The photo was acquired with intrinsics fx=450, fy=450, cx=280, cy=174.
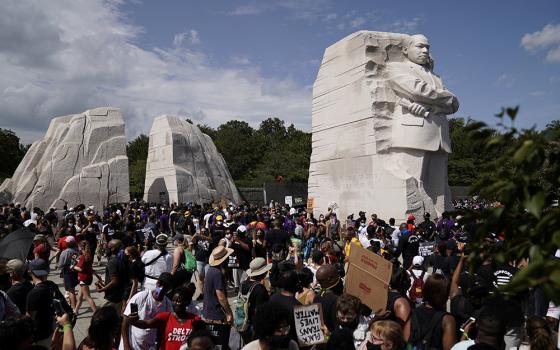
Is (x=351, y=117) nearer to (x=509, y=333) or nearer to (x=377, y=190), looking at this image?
(x=377, y=190)

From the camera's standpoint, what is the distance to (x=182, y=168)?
27.4m

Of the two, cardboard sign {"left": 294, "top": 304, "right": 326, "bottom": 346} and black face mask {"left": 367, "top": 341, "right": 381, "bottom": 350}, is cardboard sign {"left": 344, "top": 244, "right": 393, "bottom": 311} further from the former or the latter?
black face mask {"left": 367, "top": 341, "right": 381, "bottom": 350}

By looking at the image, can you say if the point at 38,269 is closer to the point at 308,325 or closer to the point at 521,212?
the point at 308,325

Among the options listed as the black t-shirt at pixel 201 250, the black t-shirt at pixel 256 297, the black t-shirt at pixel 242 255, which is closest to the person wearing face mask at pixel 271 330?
the black t-shirt at pixel 256 297

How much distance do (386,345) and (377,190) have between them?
1446 centimetres

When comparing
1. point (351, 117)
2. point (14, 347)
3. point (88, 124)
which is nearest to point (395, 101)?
point (351, 117)

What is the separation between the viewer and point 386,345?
3023 mm

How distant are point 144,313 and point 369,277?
2.21 m

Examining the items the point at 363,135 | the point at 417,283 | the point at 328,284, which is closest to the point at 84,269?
the point at 328,284

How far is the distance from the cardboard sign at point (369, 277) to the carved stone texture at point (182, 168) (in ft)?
74.2

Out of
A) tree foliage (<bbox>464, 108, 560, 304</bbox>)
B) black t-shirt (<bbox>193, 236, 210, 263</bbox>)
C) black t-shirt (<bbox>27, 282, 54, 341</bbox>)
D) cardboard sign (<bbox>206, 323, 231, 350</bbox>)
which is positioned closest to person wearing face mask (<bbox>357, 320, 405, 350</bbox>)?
tree foliage (<bbox>464, 108, 560, 304</bbox>)

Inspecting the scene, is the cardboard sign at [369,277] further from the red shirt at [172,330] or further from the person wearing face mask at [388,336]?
the red shirt at [172,330]

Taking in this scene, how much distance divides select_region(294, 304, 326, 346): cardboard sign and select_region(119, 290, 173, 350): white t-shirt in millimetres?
1519

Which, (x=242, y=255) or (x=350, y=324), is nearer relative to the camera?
(x=350, y=324)
